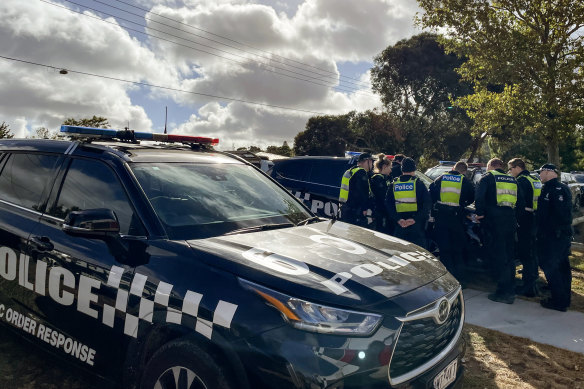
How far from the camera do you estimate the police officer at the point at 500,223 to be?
231 inches

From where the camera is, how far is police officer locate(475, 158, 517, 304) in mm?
5871

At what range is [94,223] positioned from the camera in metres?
2.52

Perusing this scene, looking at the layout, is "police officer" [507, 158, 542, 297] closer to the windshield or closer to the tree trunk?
the windshield

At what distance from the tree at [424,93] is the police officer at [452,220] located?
28192 millimetres

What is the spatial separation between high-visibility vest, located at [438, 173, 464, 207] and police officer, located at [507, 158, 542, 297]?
778 mm

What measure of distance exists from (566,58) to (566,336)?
32.9 feet

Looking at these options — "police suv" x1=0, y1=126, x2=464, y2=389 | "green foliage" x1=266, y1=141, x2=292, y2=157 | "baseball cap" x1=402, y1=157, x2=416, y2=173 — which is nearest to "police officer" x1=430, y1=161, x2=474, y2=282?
"baseball cap" x1=402, y1=157, x2=416, y2=173

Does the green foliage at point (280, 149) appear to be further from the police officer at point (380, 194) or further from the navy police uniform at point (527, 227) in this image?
the navy police uniform at point (527, 227)

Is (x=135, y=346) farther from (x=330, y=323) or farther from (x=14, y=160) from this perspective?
(x=14, y=160)

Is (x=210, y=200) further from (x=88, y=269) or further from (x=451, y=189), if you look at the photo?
(x=451, y=189)

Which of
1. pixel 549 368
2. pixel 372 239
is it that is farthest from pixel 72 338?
pixel 549 368

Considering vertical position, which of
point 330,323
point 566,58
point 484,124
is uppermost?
point 566,58

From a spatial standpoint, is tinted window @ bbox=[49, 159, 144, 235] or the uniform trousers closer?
tinted window @ bbox=[49, 159, 144, 235]

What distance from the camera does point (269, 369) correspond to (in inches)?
80.0
